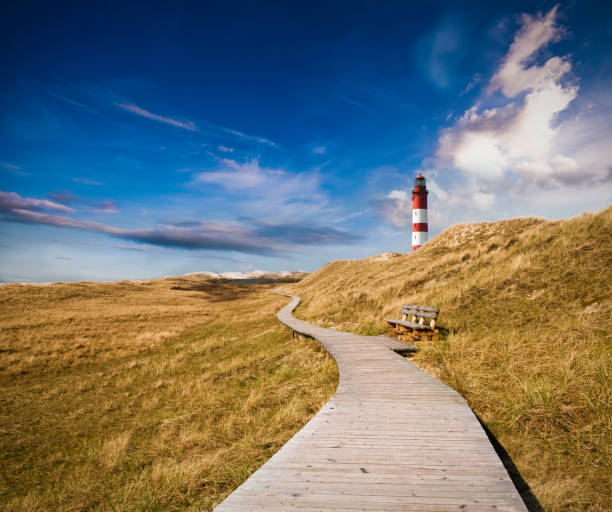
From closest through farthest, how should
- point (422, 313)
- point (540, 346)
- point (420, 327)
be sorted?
point (540, 346), point (420, 327), point (422, 313)

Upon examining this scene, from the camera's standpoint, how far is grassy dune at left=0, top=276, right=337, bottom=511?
15.9ft

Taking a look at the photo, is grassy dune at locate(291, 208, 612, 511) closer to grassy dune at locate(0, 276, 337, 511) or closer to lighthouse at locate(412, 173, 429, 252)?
grassy dune at locate(0, 276, 337, 511)

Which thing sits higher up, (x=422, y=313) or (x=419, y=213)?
(x=419, y=213)

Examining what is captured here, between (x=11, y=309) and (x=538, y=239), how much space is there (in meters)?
45.1

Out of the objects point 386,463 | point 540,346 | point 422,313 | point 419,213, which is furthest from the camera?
point 419,213

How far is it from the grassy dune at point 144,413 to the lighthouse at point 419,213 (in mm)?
29473

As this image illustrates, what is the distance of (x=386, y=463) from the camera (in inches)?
136

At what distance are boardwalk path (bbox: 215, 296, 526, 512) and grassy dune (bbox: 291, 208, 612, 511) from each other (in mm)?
975

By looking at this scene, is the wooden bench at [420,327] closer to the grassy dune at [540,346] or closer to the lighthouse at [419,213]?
the grassy dune at [540,346]

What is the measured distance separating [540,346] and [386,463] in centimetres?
618

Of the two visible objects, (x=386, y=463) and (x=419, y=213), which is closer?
(x=386, y=463)

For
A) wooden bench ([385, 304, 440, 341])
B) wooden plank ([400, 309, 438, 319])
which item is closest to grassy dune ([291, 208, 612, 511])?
wooden bench ([385, 304, 440, 341])

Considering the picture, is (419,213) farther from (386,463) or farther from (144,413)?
(386,463)

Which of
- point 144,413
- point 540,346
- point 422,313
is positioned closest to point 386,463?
point 540,346
